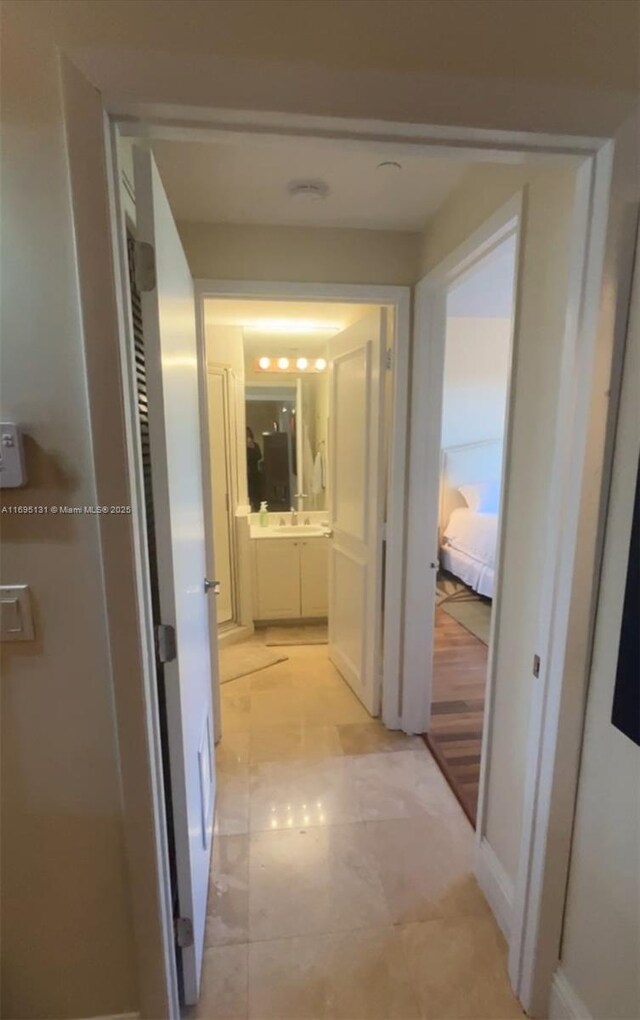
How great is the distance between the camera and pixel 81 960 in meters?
1.13

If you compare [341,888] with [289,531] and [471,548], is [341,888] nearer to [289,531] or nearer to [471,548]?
[289,531]

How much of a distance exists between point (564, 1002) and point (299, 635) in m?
2.56

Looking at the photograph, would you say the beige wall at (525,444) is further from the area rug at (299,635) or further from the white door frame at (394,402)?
the area rug at (299,635)

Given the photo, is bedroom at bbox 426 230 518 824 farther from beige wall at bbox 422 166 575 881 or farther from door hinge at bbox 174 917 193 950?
door hinge at bbox 174 917 193 950

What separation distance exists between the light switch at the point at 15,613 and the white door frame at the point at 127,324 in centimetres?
16

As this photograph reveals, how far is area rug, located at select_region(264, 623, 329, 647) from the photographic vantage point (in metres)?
3.50

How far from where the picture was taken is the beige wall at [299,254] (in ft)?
6.57

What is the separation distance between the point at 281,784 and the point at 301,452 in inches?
95.9

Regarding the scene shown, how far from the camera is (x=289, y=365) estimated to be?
12.3 ft

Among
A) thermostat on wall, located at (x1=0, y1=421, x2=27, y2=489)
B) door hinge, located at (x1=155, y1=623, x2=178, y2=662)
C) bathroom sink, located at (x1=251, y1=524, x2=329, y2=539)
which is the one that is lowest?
bathroom sink, located at (x1=251, y1=524, x2=329, y2=539)

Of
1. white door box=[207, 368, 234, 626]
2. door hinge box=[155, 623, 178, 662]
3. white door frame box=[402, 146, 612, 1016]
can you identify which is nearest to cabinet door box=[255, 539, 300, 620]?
white door box=[207, 368, 234, 626]

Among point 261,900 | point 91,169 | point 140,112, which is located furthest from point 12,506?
point 261,900

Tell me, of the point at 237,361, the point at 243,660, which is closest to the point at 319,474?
the point at 237,361

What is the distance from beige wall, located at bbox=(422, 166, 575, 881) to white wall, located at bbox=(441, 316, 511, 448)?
3.33m
